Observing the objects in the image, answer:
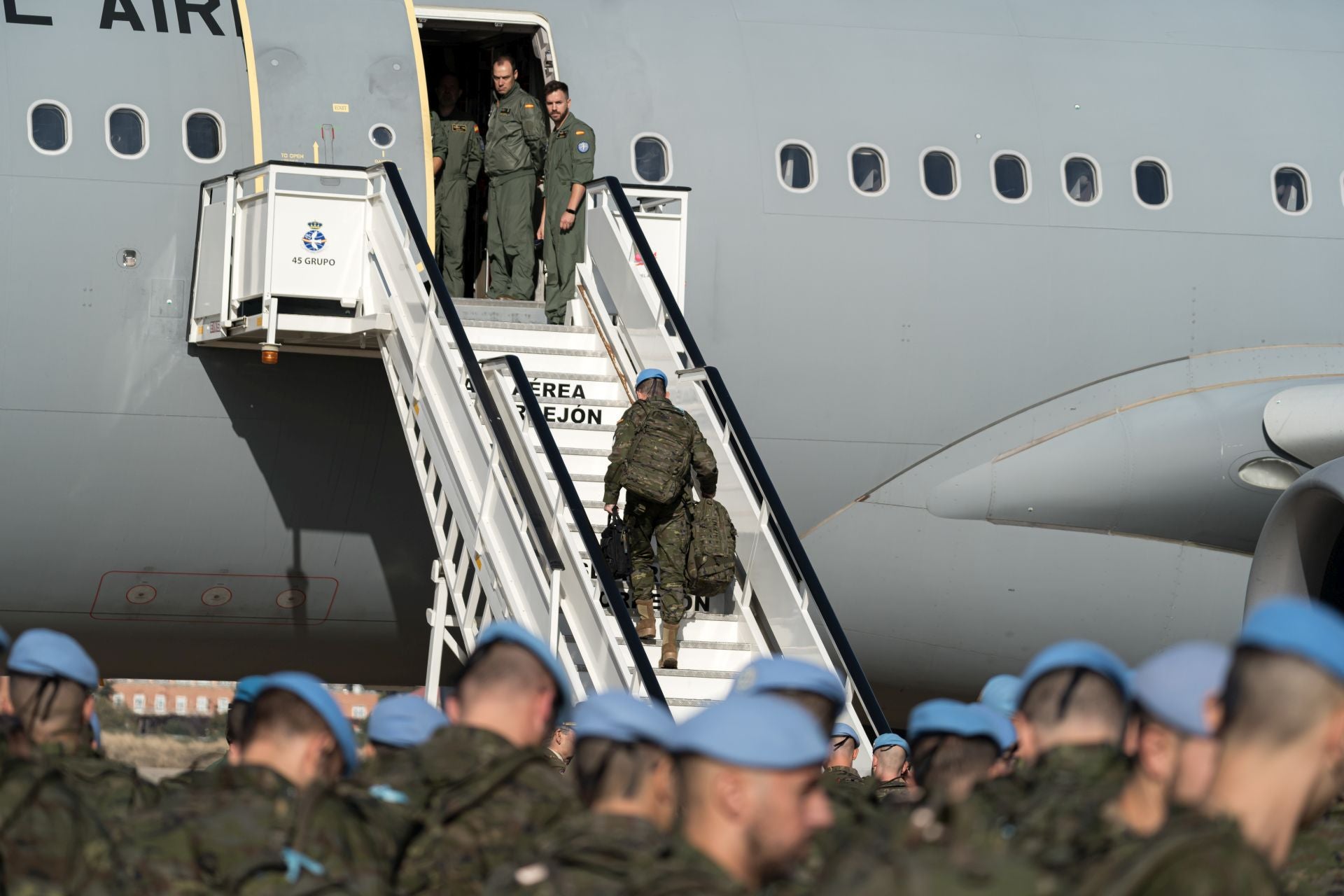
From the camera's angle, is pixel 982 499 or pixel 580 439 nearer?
pixel 580 439

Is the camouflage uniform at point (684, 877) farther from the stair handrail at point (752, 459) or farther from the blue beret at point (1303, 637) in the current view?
the stair handrail at point (752, 459)

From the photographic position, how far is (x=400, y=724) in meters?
4.94

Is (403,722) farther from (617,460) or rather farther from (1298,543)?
(1298,543)

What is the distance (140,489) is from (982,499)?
5519mm

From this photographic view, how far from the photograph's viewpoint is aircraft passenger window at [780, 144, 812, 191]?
1141 centimetres

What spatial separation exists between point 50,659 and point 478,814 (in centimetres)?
145

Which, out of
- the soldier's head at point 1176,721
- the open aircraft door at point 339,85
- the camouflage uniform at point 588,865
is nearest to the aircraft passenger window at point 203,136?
the open aircraft door at point 339,85

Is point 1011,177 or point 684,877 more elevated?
point 1011,177

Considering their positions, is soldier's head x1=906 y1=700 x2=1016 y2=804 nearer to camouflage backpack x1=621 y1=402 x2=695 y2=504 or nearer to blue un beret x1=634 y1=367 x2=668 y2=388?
camouflage backpack x1=621 y1=402 x2=695 y2=504

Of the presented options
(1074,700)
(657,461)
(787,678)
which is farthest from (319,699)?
(657,461)

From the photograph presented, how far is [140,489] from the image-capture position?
10383 millimetres

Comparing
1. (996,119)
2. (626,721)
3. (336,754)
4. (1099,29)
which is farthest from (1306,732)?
(1099,29)

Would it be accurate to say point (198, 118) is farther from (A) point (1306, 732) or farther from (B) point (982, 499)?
(A) point (1306, 732)

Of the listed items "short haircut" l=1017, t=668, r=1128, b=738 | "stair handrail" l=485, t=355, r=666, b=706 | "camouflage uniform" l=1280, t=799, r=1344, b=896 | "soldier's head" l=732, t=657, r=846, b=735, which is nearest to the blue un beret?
"stair handrail" l=485, t=355, r=666, b=706
